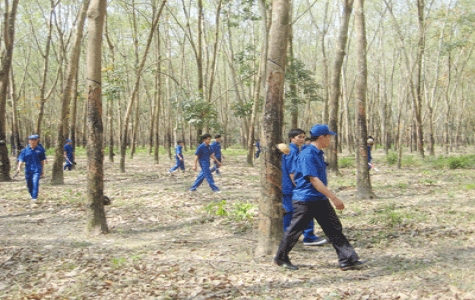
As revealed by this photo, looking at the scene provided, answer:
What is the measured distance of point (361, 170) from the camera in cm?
923

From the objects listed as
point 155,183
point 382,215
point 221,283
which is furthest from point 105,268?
point 155,183

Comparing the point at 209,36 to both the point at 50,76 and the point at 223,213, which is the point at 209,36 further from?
the point at 223,213

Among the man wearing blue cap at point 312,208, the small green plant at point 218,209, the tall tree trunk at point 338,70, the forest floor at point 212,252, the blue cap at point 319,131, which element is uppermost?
the tall tree trunk at point 338,70

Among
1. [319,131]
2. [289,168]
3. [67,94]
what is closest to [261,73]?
[67,94]

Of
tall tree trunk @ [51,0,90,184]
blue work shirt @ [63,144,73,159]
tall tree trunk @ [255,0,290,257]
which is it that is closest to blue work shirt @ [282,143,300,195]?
tall tree trunk @ [255,0,290,257]

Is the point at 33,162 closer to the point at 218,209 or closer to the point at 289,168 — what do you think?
the point at 218,209

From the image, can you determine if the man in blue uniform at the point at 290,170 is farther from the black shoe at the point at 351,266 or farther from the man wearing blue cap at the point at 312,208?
the black shoe at the point at 351,266

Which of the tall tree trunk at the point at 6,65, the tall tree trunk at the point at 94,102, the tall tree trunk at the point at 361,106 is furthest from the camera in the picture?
the tall tree trunk at the point at 6,65

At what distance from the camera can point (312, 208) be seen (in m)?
4.59

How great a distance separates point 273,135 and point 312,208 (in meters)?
1.02

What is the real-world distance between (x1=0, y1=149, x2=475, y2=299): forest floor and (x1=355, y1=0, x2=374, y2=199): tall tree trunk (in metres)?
0.45

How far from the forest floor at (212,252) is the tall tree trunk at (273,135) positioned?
417mm

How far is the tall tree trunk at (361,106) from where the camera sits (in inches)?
356

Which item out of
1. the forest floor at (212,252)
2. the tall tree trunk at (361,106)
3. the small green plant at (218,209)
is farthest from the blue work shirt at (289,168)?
the tall tree trunk at (361,106)
